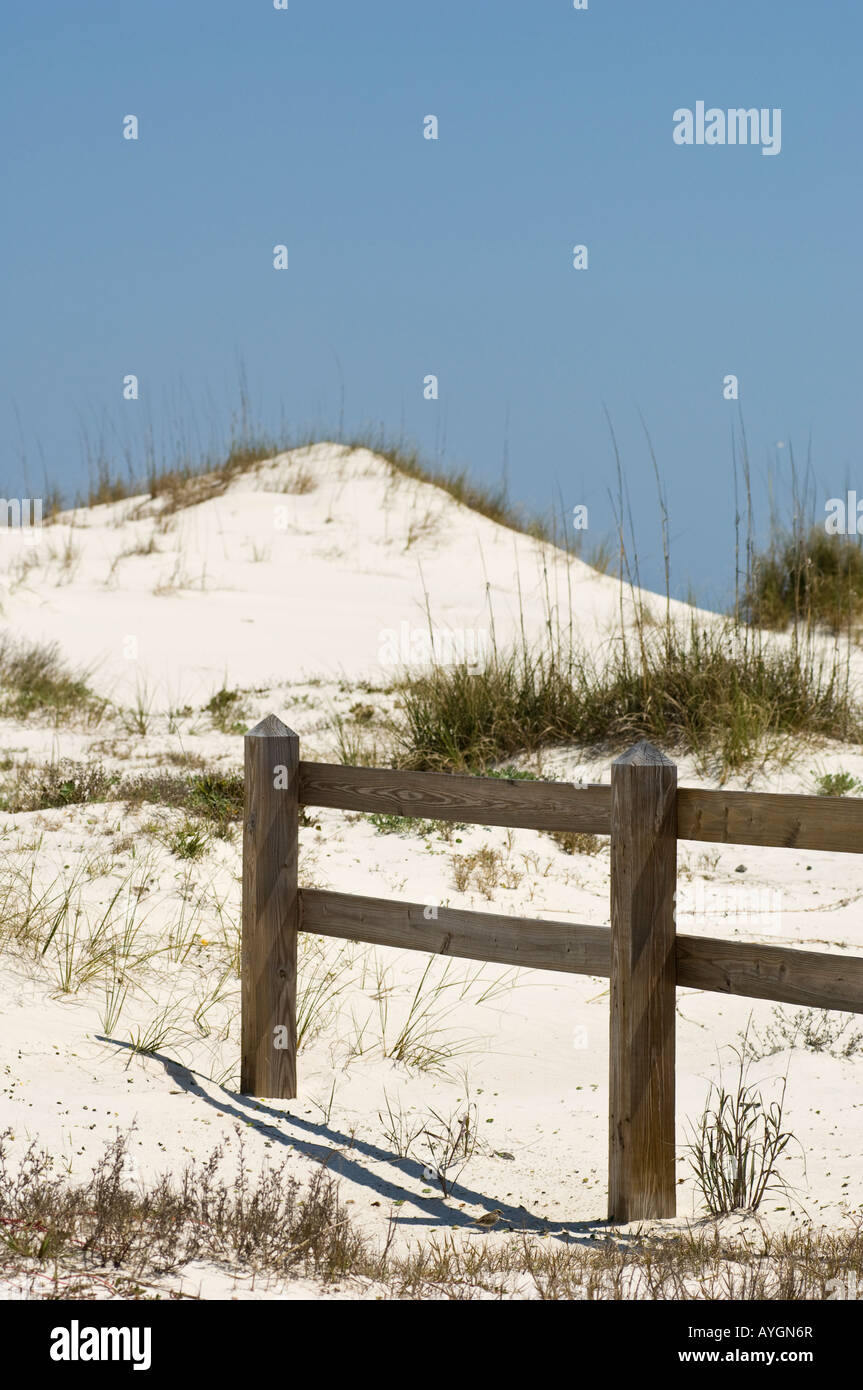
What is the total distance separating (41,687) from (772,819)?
34.2 ft

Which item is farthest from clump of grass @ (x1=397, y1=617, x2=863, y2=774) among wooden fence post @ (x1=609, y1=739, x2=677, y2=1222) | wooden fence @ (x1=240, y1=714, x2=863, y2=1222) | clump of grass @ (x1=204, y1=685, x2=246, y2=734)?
wooden fence post @ (x1=609, y1=739, x2=677, y2=1222)

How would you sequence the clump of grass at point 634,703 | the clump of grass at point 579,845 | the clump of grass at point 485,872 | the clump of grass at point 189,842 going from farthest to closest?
the clump of grass at point 634,703, the clump of grass at point 579,845, the clump of grass at point 485,872, the clump of grass at point 189,842

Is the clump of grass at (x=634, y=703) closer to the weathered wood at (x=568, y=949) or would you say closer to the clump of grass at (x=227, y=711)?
the clump of grass at (x=227, y=711)

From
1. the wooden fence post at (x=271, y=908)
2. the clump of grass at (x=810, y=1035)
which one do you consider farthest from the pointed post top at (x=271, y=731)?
the clump of grass at (x=810, y=1035)

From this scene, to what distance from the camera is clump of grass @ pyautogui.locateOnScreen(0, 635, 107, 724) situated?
38.6ft

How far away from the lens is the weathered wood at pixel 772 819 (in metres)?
3.40

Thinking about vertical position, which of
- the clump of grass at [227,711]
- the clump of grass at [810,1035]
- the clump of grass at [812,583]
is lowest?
the clump of grass at [810,1035]

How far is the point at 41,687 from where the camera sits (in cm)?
1263

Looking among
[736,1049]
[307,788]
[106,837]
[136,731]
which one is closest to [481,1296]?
[307,788]

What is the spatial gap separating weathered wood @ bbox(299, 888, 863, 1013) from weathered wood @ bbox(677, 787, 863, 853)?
1.02 ft

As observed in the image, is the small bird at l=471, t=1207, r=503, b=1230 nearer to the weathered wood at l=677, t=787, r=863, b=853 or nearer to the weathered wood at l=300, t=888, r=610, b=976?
the weathered wood at l=300, t=888, r=610, b=976

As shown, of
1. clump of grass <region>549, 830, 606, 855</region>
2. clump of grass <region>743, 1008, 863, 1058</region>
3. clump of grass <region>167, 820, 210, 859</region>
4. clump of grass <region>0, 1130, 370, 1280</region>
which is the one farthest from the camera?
clump of grass <region>549, 830, 606, 855</region>

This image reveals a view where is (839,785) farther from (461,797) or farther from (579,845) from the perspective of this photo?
(461,797)

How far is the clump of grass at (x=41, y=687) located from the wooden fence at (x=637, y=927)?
7.90 m
